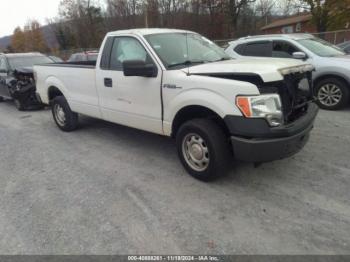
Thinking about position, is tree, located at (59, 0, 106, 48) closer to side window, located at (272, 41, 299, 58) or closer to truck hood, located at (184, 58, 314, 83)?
side window, located at (272, 41, 299, 58)

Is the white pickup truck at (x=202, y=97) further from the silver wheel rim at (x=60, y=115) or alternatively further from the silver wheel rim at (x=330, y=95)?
the silver wheel rim at (x=330, y=95)

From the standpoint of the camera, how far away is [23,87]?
9.58 meters

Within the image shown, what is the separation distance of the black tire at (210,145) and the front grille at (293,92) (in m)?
0.74

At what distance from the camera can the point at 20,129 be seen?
7.55 meters

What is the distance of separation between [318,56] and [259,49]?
57.8 inches

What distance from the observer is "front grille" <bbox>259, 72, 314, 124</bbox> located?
372 cm

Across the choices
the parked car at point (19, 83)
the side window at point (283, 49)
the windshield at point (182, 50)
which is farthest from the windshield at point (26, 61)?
the side window at point (283, 49)

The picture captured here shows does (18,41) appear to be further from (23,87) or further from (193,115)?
(193,115)

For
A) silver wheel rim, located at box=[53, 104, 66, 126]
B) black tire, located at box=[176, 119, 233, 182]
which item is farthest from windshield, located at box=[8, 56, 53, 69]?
black tire, located at box=[176, 119, 233, 182]

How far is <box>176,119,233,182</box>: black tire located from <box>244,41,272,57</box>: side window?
4.96m

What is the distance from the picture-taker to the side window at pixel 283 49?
785 centimetres

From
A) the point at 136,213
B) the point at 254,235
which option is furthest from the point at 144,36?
the point at 254,235

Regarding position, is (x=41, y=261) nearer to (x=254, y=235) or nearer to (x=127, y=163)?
(x=254, y=235)

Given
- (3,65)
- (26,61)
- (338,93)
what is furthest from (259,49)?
(3,65)
